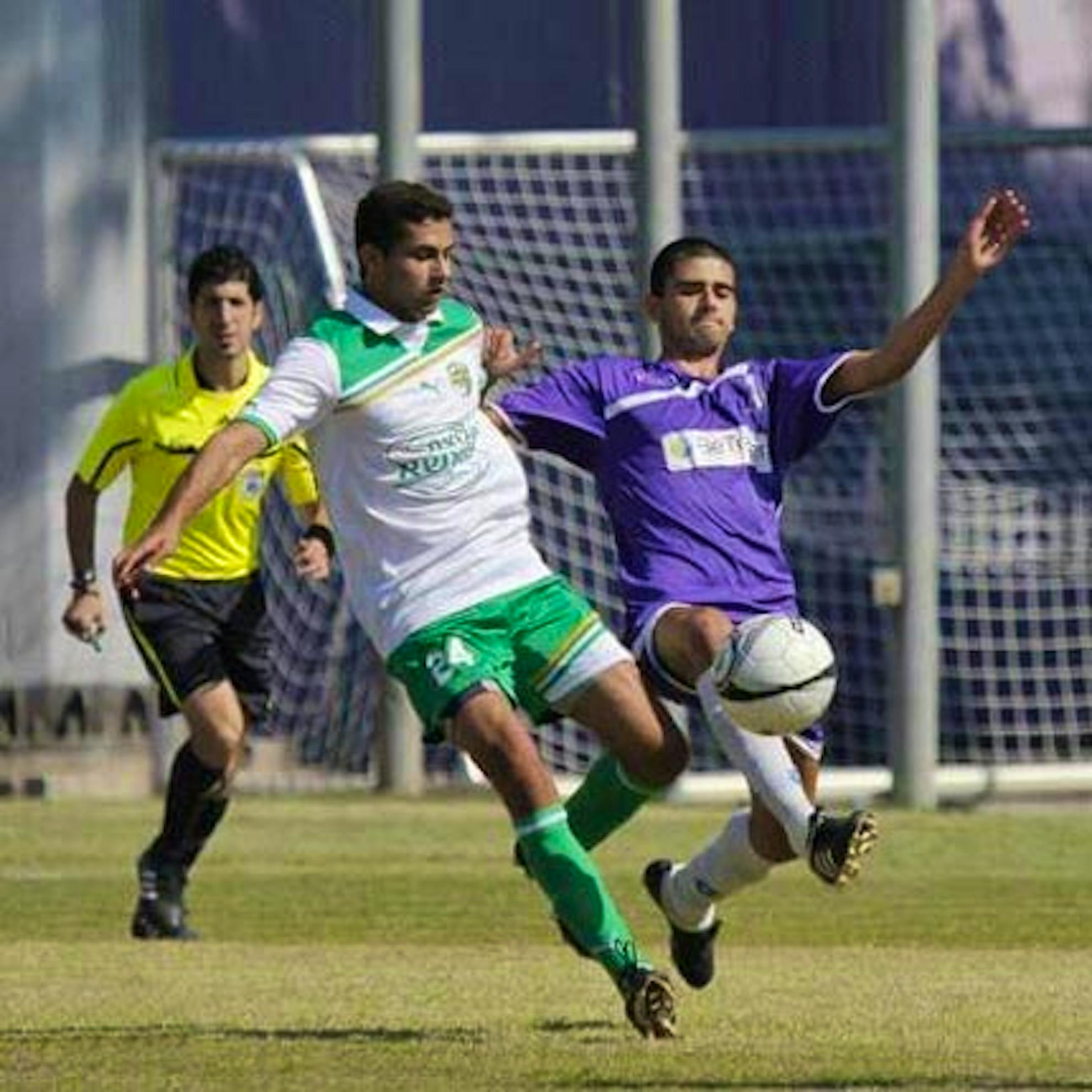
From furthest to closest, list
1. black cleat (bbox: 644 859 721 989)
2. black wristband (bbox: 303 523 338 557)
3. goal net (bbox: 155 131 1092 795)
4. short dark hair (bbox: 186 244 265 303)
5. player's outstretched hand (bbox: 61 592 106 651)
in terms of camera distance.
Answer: goal net (bbox: 155 131 1092 795) → short dark hair (bbox: 186 244 265 303) → black wristband (bbox: 303 523 338 557) → player's outstretched hand (bbox: 61 592 106 651) → black cleat (bbox: 644 859 721 989)

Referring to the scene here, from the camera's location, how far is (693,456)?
37.3ft

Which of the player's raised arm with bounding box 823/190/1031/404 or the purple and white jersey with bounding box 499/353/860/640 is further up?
the player's raised arm with bounding box 823/190/1031/404

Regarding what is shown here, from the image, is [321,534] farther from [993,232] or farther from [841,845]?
[841,845]

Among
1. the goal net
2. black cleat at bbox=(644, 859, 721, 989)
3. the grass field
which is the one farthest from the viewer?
the goal net

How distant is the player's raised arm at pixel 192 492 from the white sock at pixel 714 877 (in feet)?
5.74

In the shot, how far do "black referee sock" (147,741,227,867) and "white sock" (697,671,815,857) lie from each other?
2.83m

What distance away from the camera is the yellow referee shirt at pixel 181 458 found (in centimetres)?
1418

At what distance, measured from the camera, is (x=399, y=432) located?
406 inches

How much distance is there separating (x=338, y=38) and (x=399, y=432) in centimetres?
1312

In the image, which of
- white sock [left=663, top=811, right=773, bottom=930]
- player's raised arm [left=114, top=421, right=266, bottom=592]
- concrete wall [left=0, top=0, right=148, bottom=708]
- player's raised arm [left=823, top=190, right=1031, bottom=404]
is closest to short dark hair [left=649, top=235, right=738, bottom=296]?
player's raised arm [left=823, top=190, right=1031, bottom=404]

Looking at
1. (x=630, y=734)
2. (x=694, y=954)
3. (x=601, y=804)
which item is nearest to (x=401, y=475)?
(x=630, y=734)

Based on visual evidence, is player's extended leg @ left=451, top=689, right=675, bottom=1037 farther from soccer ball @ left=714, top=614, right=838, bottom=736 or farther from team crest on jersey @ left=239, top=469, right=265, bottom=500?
team crest on jersey @ left=239, top=469, right=265, bottom=500

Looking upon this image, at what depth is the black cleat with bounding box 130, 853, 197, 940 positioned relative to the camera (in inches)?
513

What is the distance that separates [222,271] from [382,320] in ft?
11.0
